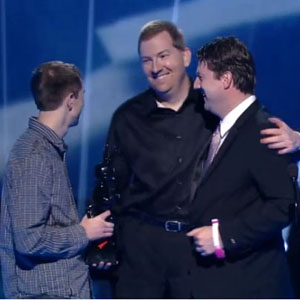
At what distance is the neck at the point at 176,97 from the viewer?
2.34 meters

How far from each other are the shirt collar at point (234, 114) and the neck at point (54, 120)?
518mm

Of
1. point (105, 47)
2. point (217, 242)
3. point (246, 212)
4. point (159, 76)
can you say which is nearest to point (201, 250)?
point (217, 242)

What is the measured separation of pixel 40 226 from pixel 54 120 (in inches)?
13.1

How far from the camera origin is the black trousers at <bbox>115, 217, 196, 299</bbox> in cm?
219

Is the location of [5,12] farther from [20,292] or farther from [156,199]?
[20,292]

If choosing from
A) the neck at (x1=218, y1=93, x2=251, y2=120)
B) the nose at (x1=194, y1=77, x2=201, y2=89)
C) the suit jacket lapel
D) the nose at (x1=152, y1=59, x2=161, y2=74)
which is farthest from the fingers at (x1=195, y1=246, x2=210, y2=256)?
the nose at (x1=152, y1=59, x2=161, y2=74)

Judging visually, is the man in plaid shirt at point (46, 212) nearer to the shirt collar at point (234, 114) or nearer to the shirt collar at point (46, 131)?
the shirt collar at point (46, 131)

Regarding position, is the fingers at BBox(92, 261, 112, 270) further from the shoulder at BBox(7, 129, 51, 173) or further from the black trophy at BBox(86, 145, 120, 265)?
the shoulder at BBox(7, 129, 51, 173)

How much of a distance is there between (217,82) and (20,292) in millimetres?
893

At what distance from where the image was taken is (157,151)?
7.54ft

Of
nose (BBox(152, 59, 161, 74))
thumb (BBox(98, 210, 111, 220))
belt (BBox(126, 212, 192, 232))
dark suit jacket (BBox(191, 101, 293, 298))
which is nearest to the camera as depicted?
dark suit jacket (BBox(191, 101, 293, 298))

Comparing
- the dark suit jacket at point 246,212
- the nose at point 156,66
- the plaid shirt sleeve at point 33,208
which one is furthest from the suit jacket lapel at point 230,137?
the plaid shirt sleeve at point 33,208

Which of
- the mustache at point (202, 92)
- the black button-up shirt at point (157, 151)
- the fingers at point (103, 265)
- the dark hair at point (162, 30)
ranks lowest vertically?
the fingers at point (103, 265)

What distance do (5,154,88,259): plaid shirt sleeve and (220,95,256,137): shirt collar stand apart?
58 centimetres
